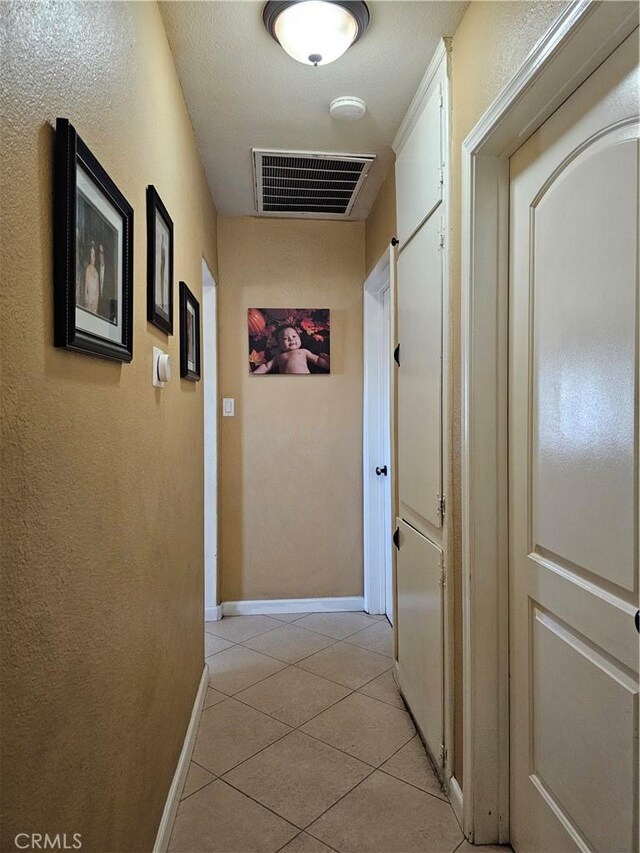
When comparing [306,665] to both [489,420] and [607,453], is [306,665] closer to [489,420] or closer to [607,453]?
[489,420]

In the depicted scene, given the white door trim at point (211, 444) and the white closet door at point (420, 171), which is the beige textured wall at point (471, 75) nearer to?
the white closet door at point (420, 171)

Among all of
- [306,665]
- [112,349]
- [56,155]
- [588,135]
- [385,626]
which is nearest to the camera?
[56,155]

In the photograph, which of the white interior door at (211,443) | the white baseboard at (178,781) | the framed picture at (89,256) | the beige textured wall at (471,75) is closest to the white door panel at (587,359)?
the beige textured wall at (471,75)

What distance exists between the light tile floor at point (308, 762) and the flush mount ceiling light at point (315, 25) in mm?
2434

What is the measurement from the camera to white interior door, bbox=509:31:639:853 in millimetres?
1032

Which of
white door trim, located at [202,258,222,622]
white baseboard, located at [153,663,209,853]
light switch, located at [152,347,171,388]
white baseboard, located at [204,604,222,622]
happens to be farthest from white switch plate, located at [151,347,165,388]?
white baseboard, located at [204,604,222,622]

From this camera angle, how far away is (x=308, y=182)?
2.76m

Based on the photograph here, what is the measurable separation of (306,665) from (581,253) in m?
2.30

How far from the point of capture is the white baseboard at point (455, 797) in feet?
5.31

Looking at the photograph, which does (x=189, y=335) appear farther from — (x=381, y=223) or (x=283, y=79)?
(x=381, y=223)

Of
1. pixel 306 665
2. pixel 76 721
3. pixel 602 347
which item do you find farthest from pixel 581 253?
pixel 306 665

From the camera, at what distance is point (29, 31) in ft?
2.32

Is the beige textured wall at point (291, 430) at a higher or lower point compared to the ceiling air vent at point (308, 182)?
lower
